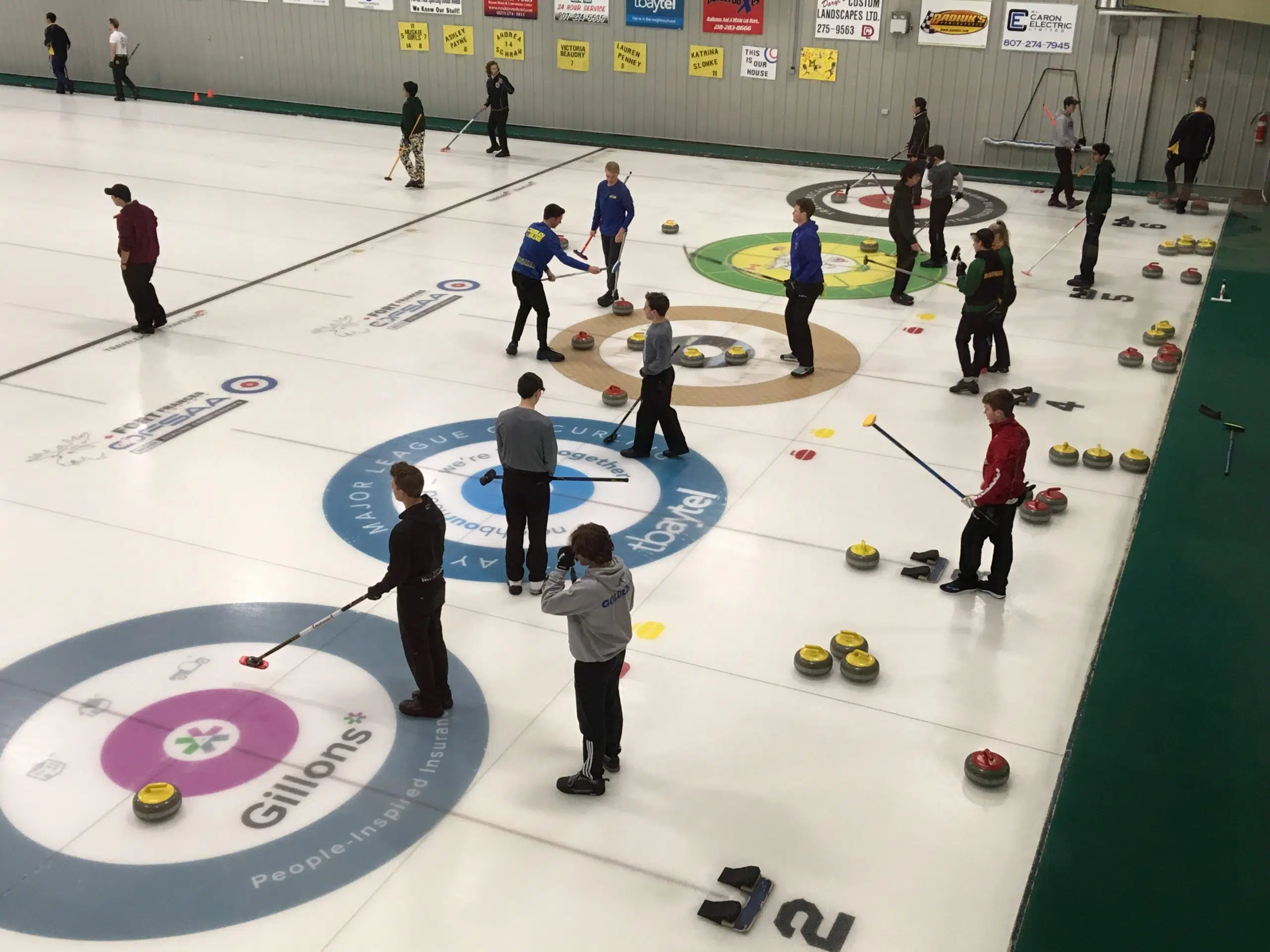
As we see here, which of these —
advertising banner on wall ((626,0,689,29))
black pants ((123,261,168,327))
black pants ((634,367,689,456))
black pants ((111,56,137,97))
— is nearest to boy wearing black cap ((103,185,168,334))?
black pants ((123,261,168,327))

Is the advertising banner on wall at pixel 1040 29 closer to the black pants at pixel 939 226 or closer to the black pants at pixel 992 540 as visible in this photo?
the black pants at pixel 939 226

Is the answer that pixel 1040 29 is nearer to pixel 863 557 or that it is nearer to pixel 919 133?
pixel 919 133

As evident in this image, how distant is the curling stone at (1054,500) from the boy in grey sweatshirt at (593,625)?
16.7 feet

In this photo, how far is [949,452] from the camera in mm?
11711

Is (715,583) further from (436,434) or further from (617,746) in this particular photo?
(436,434)

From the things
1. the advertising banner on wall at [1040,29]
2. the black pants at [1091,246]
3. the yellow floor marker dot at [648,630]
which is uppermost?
the advertising banner on wall at [1040,29]

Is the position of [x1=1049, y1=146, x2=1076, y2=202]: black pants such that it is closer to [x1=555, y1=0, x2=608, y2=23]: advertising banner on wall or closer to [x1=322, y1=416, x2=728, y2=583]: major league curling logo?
[x1=555, y1=0, x2=608, y2=23]: advertising banner on wall

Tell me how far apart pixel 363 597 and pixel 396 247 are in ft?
40.2

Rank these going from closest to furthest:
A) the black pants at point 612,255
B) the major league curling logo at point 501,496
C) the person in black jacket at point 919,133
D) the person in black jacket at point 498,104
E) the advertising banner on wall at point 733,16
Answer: the major league curling logo at point 501,496, the black pants at point 612,255, the person in black jacket at point 919,133, the person in black jacket at point 498,104, the advertising banner on wall at point 733,16

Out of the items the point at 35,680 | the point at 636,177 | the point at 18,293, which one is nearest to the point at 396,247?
the point at 18,293

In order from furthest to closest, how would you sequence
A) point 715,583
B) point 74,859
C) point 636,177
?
1. point 636,177
2. point 715,583
3. point 74,859

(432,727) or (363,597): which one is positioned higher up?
(363,597)

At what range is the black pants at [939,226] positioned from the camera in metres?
17.2

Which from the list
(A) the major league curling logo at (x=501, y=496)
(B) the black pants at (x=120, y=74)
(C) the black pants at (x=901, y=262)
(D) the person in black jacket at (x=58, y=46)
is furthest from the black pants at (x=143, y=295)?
(D) the person in black jacket at (x=58, y=46)
